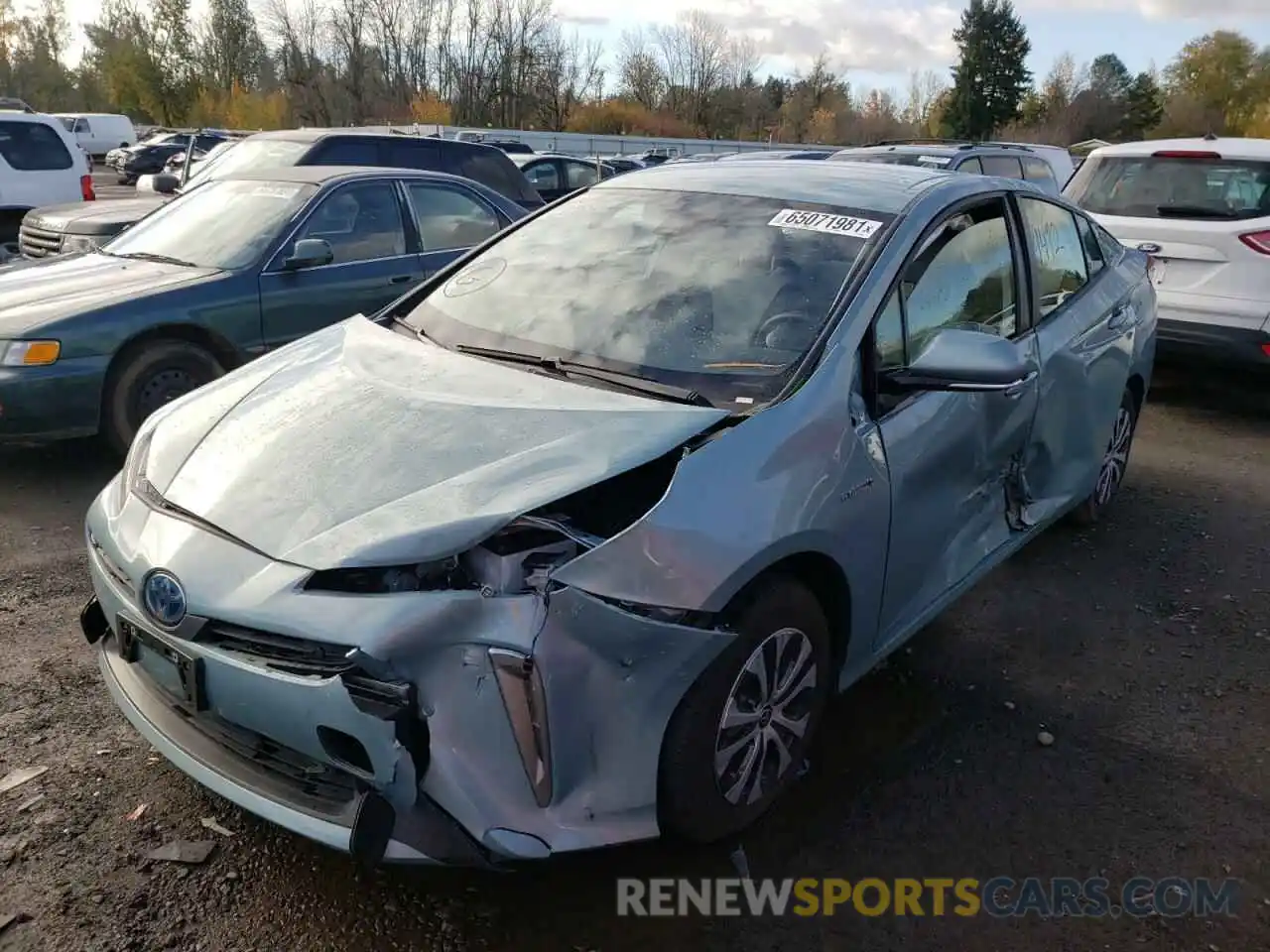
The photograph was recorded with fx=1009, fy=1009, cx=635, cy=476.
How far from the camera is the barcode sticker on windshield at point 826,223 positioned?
10.5ft

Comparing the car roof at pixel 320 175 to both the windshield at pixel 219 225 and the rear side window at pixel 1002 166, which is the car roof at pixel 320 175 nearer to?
the windshield at pixel 219 225

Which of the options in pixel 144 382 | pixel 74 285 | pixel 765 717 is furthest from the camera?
pixel 74 285

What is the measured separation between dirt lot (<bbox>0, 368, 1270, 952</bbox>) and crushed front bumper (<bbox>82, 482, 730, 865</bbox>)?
Result: 35cm

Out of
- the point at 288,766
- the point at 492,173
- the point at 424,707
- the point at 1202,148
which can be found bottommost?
the point at 288,766

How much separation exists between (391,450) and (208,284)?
3756 millimetres

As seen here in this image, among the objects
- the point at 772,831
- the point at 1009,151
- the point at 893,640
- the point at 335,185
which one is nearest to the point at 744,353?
the point at 893,640

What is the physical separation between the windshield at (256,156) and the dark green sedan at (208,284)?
11.1 ft

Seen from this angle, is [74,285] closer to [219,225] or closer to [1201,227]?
[219,225]

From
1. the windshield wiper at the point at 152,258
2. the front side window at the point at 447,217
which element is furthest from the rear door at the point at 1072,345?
the windshield wiper at the point at 152,258

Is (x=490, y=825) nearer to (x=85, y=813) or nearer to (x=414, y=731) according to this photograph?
(x=414, y=731)

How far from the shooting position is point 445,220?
7.00m

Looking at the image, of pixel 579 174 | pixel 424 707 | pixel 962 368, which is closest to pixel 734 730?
pixel 424 707

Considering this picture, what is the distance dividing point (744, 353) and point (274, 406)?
1362mm

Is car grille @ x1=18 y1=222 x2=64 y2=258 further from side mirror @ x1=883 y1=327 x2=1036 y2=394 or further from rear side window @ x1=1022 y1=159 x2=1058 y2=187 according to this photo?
rear side window @ x1=1022 y1=159 x2=1058 y2=187
